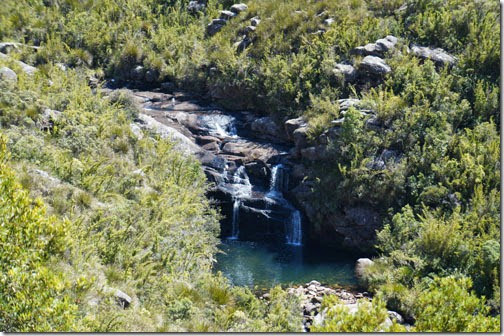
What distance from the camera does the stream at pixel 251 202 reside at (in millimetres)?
14656

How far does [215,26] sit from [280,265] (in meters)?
16.9

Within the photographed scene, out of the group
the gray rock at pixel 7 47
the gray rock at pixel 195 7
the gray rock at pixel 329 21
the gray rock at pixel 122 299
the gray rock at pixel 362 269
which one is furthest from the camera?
the gray rock at pixel 195 7

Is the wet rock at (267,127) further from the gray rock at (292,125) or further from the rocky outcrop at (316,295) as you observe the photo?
the rocky outcrop at (316,295)

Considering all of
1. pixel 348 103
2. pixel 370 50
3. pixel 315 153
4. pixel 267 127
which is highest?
pixel 370 50

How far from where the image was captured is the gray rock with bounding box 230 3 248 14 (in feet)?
89.5

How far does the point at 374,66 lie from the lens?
1891cm

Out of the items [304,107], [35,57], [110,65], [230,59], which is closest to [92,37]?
[110,65]

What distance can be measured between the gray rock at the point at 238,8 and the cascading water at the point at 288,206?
13.0 m

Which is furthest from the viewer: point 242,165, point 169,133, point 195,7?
point 195,7

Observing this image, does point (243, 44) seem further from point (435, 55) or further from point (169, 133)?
point (435, 55)

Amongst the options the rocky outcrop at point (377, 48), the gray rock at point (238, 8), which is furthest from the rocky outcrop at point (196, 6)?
the rocky outcrop at point (377, 48)

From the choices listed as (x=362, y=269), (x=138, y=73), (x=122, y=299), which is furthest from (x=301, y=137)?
(x=138, y=73)

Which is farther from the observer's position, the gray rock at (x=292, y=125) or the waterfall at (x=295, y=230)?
the gray rock at (x=292, y=125)

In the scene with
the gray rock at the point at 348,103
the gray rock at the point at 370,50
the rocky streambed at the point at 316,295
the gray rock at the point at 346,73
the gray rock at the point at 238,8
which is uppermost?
the gray rock at the point at 238,8
